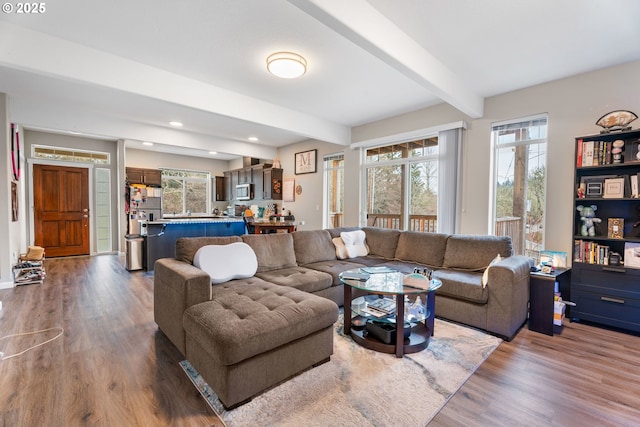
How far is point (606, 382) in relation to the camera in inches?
77.1

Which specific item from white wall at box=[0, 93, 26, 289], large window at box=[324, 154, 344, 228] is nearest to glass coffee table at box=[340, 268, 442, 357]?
large window at box=[324, 154, 344, 228]

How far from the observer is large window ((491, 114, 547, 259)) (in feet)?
11.9

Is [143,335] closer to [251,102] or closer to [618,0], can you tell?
[251,102]

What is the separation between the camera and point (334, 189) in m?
6.30

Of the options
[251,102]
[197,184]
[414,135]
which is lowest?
[197,184]

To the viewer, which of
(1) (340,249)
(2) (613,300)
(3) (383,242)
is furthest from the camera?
(3) (383,242)

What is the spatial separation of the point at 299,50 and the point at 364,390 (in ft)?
9.83

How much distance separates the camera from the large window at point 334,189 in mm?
A: 6172

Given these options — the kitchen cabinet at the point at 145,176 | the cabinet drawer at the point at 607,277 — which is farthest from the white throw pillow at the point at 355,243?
the kitchen cabinet at the point at 145,176

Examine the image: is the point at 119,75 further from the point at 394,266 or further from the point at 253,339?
the point at 394,266

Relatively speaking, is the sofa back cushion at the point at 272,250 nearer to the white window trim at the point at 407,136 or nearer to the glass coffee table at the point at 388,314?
the glass coffee table at the point at 388,314

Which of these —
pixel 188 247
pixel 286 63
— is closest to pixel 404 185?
pixel 286 63

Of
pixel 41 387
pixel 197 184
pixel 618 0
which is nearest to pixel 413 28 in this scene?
pixel 618 0

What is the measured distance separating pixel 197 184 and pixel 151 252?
160 inches
